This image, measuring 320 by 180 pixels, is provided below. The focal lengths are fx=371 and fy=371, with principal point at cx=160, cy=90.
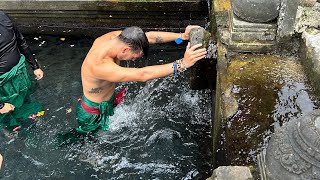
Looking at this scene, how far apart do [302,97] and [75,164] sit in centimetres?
296

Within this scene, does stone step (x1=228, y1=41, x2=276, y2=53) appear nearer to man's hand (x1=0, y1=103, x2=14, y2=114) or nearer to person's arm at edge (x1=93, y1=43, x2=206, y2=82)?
person's arm at edge (x1=93, y1=43, x2=206, y2=82)

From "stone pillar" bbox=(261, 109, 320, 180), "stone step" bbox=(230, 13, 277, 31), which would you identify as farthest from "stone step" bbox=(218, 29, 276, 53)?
"stone pillar" bbox=(261, 109, 320, 180)

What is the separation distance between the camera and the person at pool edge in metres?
3.81

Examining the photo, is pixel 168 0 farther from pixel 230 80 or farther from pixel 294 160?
pixel 294 160

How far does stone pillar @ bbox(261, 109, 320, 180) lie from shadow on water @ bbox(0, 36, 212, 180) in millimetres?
2189

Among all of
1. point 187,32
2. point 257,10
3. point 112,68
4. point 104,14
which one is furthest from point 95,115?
point 104,14

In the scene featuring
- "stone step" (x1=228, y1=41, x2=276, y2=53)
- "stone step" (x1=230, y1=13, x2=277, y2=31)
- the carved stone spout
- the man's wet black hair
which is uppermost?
the carved stone spout

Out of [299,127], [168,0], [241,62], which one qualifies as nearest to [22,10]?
[168,0]

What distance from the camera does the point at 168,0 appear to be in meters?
6.65

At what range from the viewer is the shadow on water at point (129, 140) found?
15.8 ft

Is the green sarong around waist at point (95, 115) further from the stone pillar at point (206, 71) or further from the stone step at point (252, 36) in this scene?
the stone step at point (252, 36)

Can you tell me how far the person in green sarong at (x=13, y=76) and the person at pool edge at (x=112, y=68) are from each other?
0.97 meters

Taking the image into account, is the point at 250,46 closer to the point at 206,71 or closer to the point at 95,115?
the point at 206,71

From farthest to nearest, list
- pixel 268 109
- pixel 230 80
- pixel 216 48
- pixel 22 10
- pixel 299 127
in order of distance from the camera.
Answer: pixel 22 10 < pixel 216 48 < pixel 230 80 < pixel 268 109 < pixel 299 127
